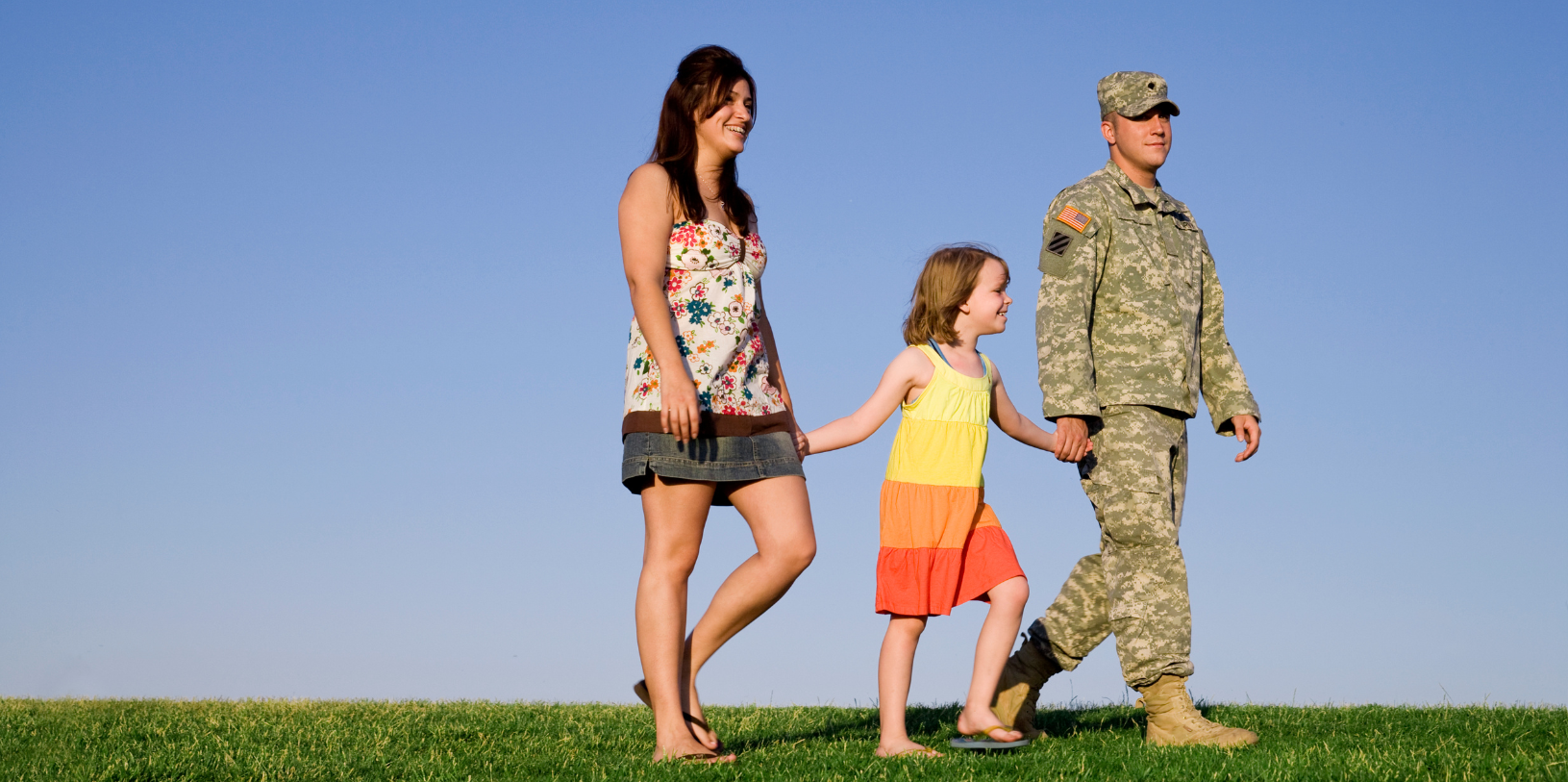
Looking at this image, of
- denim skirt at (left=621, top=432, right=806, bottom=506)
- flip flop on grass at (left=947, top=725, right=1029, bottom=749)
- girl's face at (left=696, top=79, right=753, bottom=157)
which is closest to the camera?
denim skirt at (left=621, top=432, right=806, bottom=506)

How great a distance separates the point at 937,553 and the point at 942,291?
107 centimetres

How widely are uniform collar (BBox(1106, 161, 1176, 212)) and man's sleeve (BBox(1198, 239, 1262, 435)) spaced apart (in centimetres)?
36

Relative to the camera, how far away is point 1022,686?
18.5ft

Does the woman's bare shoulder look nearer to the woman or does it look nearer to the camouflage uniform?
the woman

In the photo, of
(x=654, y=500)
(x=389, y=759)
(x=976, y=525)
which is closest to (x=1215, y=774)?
(x=976, y=525)

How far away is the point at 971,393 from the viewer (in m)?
5.21

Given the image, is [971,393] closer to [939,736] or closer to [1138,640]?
[1138,640]

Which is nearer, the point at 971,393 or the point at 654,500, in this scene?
the point at 654,500

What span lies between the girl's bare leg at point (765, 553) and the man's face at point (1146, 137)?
2.25 meters

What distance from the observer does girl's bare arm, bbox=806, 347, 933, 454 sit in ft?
16.7

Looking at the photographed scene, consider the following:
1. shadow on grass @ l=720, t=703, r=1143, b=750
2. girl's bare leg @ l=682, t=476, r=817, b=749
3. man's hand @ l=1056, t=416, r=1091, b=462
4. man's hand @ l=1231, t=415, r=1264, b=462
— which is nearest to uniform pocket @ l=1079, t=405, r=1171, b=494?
man's hand @ l=1056, t=416, r=1091, b=462

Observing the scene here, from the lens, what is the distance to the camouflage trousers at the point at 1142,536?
5.20 metres

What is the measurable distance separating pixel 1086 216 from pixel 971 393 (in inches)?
36.0

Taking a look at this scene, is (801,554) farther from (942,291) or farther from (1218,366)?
(1218,366)
